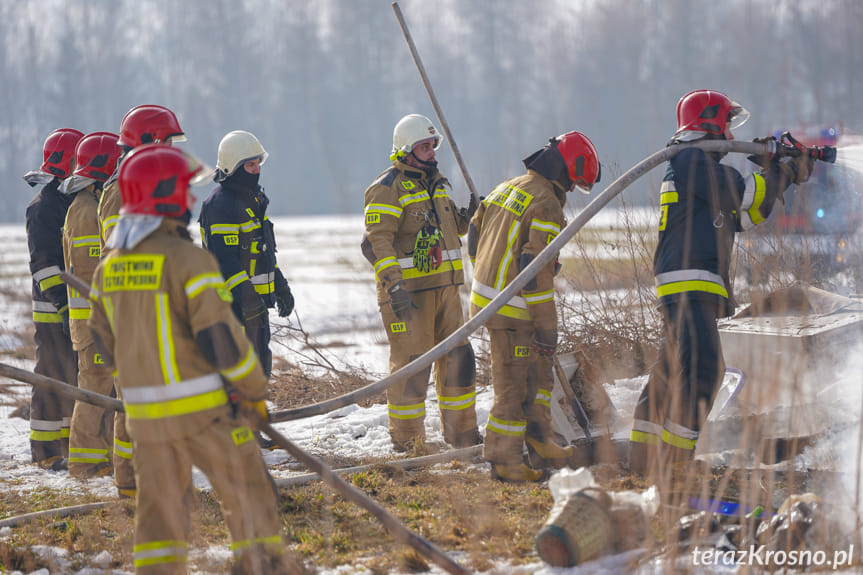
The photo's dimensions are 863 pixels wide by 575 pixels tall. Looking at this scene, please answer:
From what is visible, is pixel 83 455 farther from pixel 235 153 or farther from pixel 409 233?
pixel 409 233

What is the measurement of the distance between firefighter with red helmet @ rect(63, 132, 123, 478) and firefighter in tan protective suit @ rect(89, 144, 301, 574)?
2278 mm

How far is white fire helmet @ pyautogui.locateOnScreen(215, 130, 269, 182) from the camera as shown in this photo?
5715 millimetres

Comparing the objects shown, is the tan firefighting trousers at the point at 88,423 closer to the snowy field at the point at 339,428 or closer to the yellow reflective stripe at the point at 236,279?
the snowy field at the point at 339,428

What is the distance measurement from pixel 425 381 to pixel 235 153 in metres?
2.11

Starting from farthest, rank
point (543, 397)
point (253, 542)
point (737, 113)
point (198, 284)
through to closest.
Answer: point (543, 397) → point (737, 113) → point (253, 542) → point (198, 284)

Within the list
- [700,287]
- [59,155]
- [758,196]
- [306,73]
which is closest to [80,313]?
[59,155]

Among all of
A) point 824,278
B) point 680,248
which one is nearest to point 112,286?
point 680,248

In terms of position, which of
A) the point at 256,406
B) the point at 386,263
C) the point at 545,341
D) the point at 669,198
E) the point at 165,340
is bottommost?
the point at 256,406

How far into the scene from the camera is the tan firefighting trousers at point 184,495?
10.3ft

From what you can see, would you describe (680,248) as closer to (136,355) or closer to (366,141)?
(136,355)

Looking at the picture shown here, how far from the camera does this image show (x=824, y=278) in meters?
6.58

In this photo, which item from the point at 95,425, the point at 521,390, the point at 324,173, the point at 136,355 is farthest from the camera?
the point at 324,173

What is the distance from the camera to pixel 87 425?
5477 millimetres

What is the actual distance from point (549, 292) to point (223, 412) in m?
2.24
